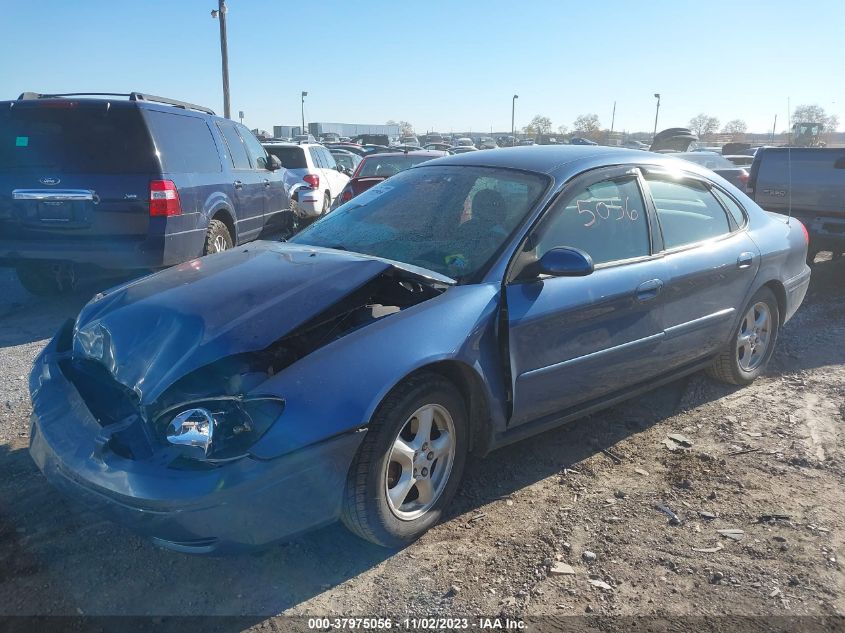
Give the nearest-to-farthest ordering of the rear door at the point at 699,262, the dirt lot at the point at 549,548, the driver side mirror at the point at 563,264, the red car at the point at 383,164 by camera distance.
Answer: the dirt lot at the point at 549,548 < the driver side mirror at the point at 563,264 < the rear door at the point at 699,262 < the red car at the point at 383,164

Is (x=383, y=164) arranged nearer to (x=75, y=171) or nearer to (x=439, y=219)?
(x=75, y=171)

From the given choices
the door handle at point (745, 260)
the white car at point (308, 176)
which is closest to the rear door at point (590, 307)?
the door handle at point (745, 260)

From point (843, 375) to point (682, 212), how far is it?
2208 millimetres

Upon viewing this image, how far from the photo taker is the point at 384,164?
10.4m

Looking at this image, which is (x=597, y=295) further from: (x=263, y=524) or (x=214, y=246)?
(x=214, y=246)

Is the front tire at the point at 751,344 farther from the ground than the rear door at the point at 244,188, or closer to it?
closer to it

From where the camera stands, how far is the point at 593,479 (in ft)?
11.8

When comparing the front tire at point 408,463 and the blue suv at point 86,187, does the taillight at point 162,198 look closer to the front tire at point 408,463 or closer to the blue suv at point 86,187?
the blue suv at point 86,187

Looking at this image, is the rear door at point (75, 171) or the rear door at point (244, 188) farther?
the rear door at point (244, 188)

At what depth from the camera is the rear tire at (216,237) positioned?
23.0 feet

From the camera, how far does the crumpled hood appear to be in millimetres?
2633

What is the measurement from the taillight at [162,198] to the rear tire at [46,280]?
1.33 meters

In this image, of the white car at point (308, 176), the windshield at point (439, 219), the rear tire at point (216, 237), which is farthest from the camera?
the white car at point (308, 176)

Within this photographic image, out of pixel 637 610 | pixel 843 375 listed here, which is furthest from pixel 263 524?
pixel 843 375
